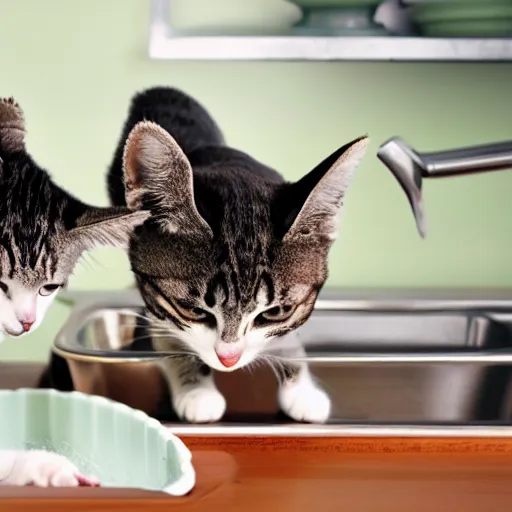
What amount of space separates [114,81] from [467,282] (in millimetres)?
465

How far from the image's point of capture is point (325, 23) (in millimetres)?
850

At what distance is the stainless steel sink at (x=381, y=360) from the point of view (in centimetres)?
66

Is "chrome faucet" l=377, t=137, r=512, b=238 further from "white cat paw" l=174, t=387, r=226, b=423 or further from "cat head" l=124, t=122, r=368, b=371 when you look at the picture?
"white cat paw" l=174, t=387, r=226, b=423

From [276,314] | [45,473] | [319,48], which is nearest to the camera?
[45,473]

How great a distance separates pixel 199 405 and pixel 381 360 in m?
0.16

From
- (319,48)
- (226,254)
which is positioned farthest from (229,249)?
(319,48)

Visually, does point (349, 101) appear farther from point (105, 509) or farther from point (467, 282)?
point (105, 509)

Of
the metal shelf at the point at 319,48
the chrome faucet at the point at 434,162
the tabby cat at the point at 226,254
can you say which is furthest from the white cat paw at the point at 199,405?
the metal shelf at the point at 319,48

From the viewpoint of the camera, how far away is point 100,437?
2.08 ft

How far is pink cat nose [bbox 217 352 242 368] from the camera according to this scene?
0.66 meters

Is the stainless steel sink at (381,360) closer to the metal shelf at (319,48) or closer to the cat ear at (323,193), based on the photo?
the cat ear at (323,193)

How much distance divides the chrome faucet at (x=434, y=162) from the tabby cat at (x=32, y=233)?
204 mm

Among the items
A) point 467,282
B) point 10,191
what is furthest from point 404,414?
point 10,191

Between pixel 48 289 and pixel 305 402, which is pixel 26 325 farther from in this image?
pixel 305 402
